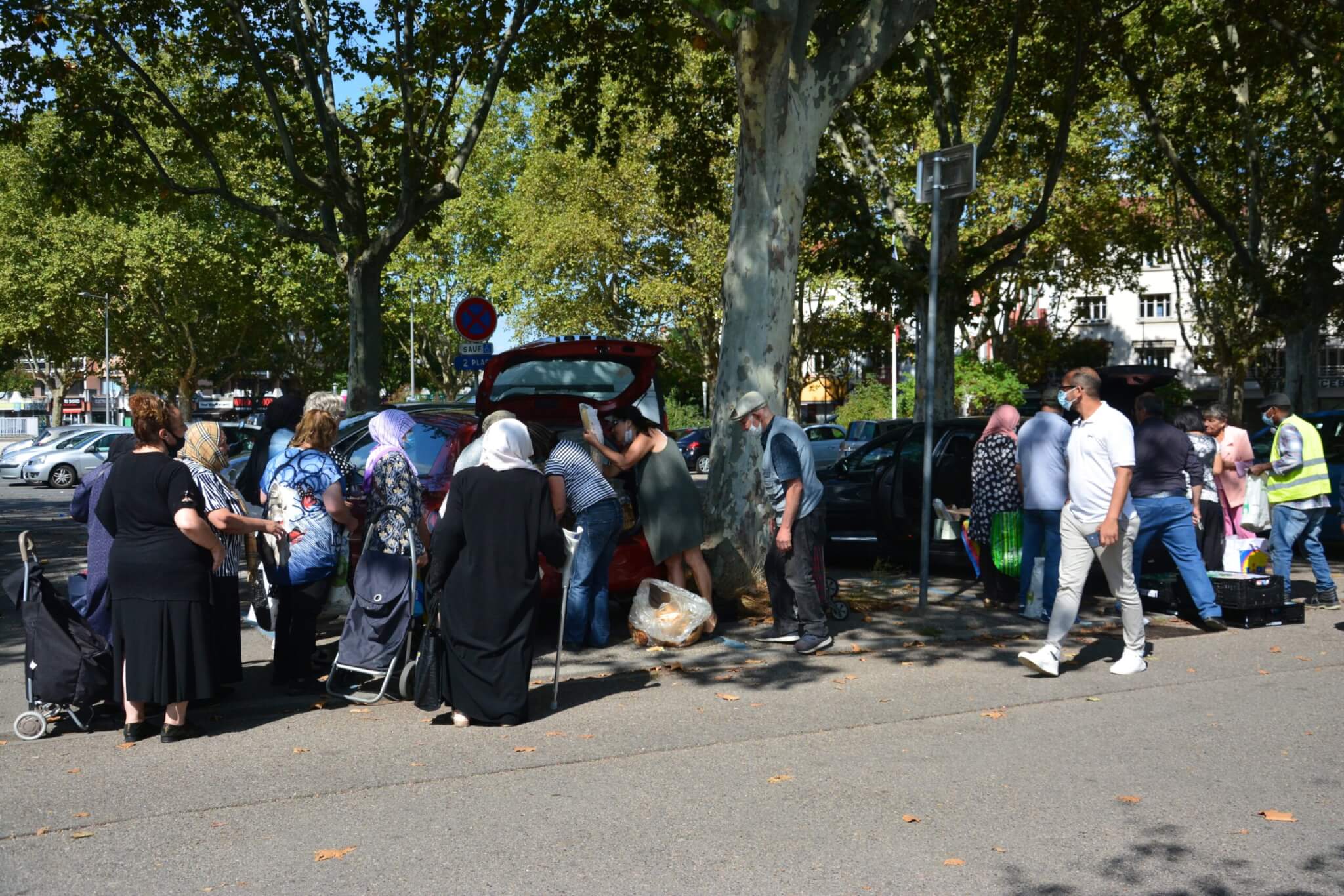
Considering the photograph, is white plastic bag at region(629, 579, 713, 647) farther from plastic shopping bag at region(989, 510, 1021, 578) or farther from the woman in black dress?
the woman in black dress

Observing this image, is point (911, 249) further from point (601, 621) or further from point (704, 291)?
point (704, 291)

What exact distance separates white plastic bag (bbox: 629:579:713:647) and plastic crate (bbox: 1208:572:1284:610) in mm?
4027

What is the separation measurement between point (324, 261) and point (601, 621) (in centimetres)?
3994

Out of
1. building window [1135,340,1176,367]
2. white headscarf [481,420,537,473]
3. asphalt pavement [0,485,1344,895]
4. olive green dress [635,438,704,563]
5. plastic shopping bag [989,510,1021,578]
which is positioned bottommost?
asphalt pavement [0,485,1344,895]

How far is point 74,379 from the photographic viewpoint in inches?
2734

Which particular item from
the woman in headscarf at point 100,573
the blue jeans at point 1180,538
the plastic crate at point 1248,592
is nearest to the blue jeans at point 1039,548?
the blue jeans at point 1180,538

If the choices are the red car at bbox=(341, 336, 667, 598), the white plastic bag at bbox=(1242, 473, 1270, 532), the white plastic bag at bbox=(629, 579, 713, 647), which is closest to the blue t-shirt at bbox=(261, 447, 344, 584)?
the red car at bbox=(341, 336, 667, 598)

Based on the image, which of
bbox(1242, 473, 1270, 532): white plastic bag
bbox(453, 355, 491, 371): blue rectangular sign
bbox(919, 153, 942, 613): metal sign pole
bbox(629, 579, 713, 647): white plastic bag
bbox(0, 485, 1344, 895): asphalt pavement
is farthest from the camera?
bbox(453, 355, 491, 371): blue rectangular sign

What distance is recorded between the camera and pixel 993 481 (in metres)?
10.6

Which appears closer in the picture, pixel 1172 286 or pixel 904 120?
pixel 904 120

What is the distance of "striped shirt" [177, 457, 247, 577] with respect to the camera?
260 inches

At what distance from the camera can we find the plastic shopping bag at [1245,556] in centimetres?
1080

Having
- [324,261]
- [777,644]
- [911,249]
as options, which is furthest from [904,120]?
[324,261]

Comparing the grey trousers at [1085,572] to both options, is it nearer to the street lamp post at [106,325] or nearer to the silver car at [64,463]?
the silver car at [64,463]
